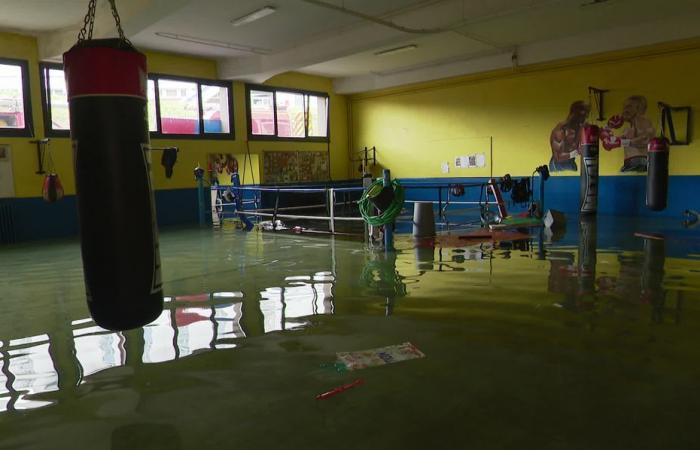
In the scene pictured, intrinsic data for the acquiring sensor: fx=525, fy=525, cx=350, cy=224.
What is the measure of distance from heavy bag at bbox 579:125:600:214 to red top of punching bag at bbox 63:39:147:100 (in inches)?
340

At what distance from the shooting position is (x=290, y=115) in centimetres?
1272

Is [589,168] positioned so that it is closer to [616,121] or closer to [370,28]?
[616,121]

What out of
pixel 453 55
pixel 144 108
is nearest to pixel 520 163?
pixel 453 55

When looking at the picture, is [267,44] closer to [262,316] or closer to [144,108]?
[262,316]

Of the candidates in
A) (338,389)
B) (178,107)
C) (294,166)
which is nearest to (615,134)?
(294,166)

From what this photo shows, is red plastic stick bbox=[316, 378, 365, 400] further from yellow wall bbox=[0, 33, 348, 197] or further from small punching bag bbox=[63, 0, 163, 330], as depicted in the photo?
yellow wall bbox=[0, 33, 348, 197]

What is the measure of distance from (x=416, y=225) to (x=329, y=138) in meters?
6.54

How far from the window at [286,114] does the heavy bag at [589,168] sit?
6438 millimetres

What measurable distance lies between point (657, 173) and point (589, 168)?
1059 millimetres

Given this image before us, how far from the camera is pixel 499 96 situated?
11.3 m

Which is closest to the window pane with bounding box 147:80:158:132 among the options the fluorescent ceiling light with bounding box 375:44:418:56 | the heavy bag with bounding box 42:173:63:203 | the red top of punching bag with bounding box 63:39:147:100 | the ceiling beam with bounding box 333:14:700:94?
the heavy bag with bounding box 42:173:63:203

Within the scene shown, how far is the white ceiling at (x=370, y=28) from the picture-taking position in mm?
7441

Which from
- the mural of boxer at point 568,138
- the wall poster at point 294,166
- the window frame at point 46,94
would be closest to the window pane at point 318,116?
the wall poster at point 294,166

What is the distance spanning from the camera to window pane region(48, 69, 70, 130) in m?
9.05
